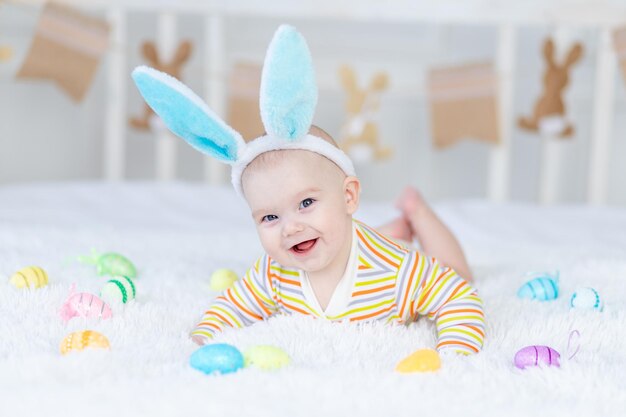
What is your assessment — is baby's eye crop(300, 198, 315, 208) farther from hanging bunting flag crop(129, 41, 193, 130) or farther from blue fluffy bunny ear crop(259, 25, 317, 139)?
hanging bunting flag crop(129, 41, 193, 130)

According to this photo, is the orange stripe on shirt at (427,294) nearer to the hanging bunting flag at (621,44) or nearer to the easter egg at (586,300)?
the easter egg at (586,300)

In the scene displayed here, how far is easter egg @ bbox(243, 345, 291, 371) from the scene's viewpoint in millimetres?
619

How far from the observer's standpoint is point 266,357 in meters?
0.62

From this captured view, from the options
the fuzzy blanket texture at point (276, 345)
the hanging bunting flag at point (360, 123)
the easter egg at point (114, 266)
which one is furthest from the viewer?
the hanging bunting flag at point (360, 123)

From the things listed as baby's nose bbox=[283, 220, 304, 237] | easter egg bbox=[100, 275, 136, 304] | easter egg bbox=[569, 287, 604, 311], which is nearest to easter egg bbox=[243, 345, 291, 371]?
baby's nose bbox=[283, 220, 304, 237]

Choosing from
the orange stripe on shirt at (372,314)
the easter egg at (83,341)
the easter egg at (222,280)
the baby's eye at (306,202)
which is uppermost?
the easter egg at (222,280)

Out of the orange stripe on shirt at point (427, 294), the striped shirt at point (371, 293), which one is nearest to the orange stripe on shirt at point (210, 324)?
the striped shirt at point (371, 293)

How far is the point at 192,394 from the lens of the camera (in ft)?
1.78

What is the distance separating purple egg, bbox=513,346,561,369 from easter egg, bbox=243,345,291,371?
198 mm

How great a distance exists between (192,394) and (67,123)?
1833 mm

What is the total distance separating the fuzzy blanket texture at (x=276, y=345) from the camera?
0.54 metres

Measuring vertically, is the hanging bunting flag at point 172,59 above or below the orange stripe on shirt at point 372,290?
above

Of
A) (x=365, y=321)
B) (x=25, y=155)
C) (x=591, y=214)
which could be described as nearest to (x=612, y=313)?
(x=365, y=321)

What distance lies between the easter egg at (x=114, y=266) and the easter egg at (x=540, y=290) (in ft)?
1.65
